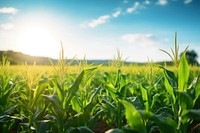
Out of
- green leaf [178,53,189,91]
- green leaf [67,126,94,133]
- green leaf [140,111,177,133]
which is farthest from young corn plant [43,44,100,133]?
green leaf [178,53,189,91]

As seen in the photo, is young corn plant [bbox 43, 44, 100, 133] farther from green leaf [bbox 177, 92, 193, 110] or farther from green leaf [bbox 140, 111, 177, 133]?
green leaf [bbox 177, 92, 193, 110]

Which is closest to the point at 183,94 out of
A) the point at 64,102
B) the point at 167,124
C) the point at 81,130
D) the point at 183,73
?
the point at 167,124

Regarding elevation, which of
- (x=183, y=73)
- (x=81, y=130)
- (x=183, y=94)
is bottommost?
(x=81, y=130)

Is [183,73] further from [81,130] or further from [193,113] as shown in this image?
[81,130]

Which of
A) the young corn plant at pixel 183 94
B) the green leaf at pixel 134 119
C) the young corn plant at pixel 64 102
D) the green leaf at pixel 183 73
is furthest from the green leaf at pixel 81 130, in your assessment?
the green leaf at pixel 183 73

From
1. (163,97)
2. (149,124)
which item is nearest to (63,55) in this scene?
(149,124)

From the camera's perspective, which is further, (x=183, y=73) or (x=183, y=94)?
(x=183, y=73)

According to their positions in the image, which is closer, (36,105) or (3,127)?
(36,105)

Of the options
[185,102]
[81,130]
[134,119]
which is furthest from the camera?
[81,130]

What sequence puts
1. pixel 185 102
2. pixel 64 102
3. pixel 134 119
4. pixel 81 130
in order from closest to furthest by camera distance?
pixel 134 119, pixel 185 102, pixel 81 130, pixel 64 102

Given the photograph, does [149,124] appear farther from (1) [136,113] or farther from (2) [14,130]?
(2) [14,130]

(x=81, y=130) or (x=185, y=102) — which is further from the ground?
(x=185, y=102)

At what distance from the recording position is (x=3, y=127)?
159 inches

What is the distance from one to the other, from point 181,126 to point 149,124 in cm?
72
